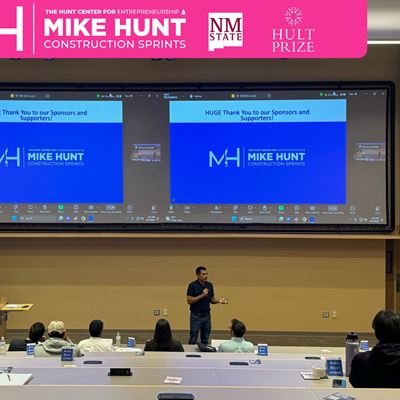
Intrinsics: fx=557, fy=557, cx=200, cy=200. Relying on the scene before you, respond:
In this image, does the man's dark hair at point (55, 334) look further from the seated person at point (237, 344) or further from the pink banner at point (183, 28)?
the pink banner at point (183, 28)

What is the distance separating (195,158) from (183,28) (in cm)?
466

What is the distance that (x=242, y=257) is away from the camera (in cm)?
789

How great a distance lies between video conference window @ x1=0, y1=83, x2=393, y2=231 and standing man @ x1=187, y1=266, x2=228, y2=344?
0.98 m

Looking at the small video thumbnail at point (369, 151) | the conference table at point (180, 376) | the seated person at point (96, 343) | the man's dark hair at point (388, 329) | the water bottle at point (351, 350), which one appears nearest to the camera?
the conference table at point (180, 376)

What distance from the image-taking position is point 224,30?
3.17 metres

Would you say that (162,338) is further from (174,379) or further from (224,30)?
(224,30)

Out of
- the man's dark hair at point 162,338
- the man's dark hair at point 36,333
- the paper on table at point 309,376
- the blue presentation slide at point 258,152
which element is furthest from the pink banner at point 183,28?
the blue presentation slide at point 258,152

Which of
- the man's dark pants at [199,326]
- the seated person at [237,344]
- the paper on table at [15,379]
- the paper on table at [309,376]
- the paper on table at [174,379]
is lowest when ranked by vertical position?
the man's dark pants at [199,326]

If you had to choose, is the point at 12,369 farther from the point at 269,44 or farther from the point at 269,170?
the point at 269,170

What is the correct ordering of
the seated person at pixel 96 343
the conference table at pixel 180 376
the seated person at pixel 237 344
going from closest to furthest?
the conference table at pixel 180 376 → the seated person at pixel 96 343 → the seated person at pixel 237 344

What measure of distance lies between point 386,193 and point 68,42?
18.6 ft

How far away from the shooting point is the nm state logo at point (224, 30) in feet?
Answer: 10.3

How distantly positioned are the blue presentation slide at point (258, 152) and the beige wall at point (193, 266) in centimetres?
47

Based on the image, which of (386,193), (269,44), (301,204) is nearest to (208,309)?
(301,204)
